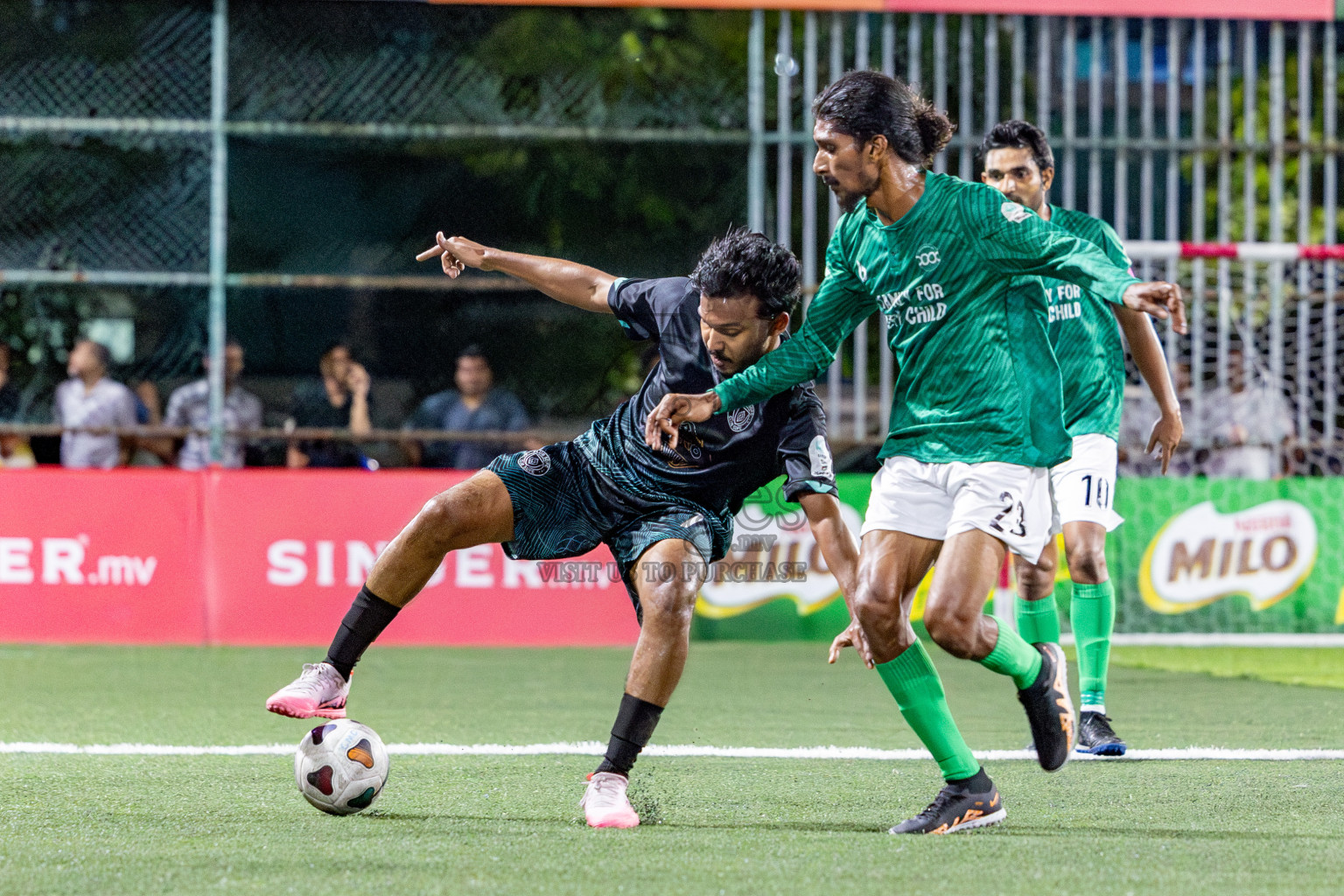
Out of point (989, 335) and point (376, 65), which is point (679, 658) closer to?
point (989, 335)

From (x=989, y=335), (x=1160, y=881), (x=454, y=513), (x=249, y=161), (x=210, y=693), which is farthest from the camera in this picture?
(x=249, y=161)

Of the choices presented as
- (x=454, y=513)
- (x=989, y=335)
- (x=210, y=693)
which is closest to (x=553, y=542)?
(x=454, y=513)

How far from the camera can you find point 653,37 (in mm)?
11688

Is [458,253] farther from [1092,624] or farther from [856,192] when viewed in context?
[1092,624]

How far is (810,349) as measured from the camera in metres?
4.45

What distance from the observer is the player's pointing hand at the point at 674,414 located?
4.37m

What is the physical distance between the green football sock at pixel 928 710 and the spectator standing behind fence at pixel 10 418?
7741mm

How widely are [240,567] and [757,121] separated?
4.35 meters

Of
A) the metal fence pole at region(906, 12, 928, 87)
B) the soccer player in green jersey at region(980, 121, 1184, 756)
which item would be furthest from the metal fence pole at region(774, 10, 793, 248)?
the soccer player in green jersey at region(980, 121, 1184, 756)

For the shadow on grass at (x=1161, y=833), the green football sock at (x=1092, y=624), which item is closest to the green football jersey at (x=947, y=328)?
the shadow on grass at (x=1161, y=833)

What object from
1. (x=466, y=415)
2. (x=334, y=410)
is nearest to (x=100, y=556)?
(x=334, y=410)

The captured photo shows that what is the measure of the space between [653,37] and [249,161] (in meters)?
2.91

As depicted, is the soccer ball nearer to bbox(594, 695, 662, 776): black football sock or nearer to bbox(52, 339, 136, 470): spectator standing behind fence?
bbox(594, 695, 662, 776): black football sock

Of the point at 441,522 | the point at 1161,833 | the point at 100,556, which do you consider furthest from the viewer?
the point at 100,556
